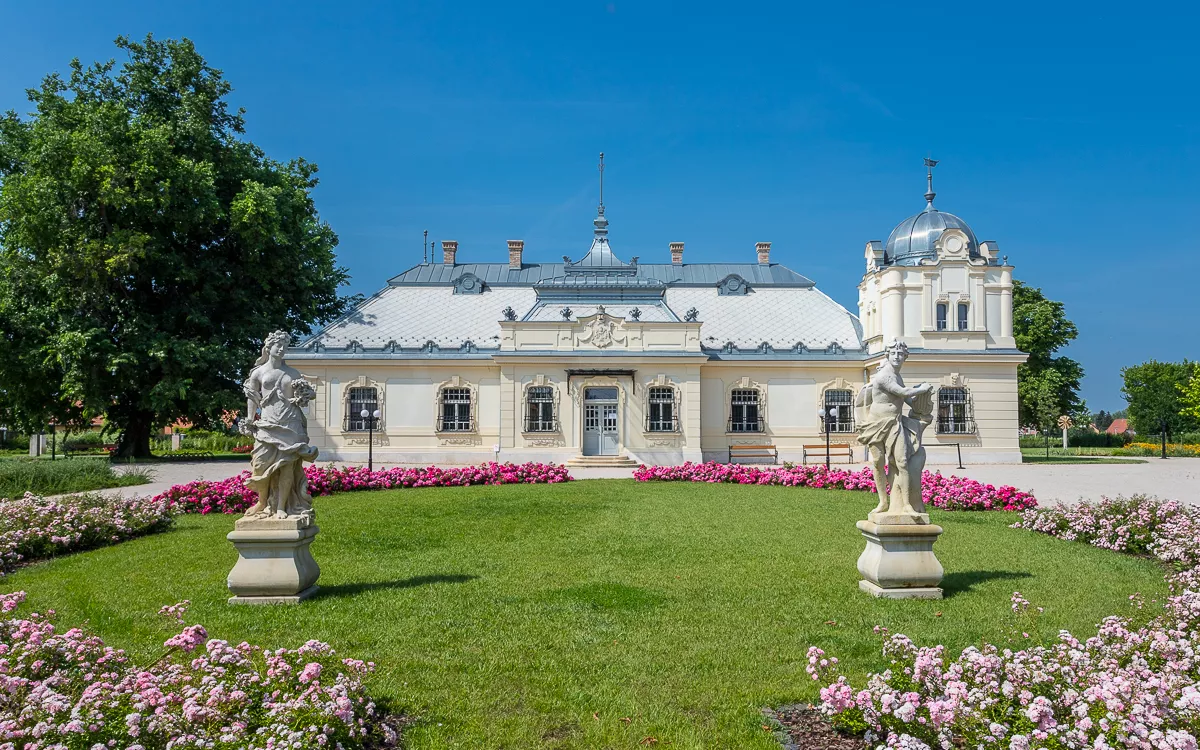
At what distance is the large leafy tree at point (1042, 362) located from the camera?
38.5 meters

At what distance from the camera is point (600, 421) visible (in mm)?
28234

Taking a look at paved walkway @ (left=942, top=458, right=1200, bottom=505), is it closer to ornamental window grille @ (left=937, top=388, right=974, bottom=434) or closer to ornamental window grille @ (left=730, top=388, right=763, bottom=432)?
ornamental window grille @ (left=937, top=388, right=974, bottom=434)

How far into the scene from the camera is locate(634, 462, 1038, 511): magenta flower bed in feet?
47.4

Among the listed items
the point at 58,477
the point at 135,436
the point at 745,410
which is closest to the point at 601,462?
the point at 745,410

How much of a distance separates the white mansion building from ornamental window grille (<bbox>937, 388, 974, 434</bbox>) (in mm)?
48

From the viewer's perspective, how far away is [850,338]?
30594 millimetres

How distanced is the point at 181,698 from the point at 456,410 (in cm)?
2536

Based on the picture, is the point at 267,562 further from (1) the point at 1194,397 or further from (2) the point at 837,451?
(1) the point at 1194,397

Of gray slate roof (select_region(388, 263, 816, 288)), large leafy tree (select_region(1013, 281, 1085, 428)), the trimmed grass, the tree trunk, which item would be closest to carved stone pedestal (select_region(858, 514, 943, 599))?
the trimmed grass

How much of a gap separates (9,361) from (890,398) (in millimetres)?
29519

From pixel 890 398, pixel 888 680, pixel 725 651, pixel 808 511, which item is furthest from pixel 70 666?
pixel 808 511

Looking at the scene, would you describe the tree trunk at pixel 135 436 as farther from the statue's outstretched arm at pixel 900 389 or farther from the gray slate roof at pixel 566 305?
the statue's outstretched arm at pixel 900 389

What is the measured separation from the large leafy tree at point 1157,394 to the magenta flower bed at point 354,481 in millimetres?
56766

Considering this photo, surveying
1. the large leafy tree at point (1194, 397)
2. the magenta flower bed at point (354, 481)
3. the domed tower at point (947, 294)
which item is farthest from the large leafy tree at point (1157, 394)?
the magenta flower bed at point (354, 481)
